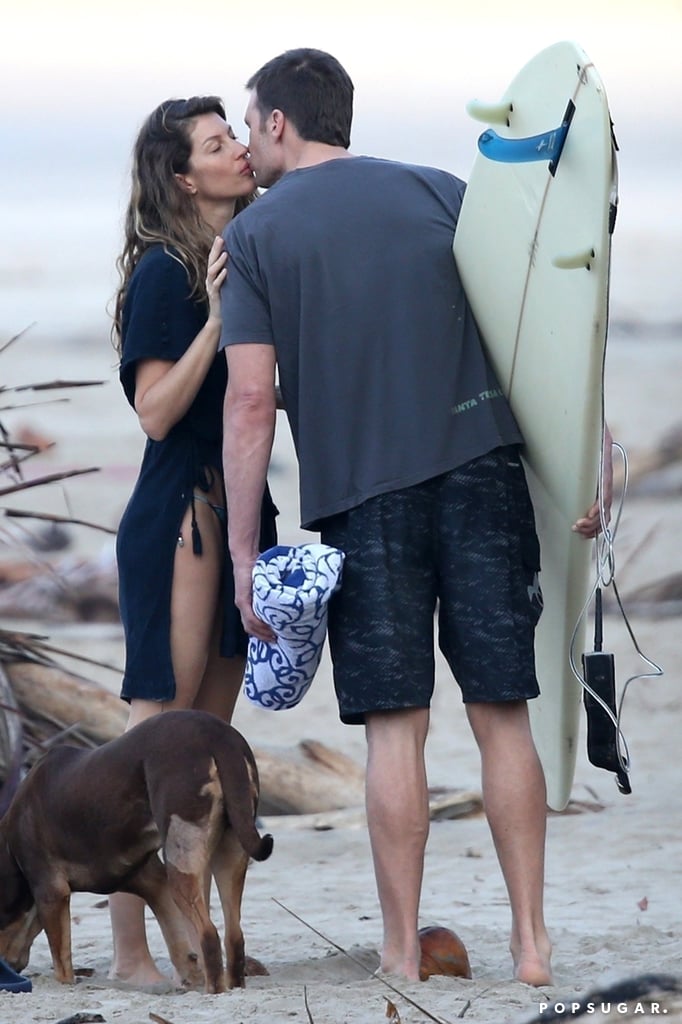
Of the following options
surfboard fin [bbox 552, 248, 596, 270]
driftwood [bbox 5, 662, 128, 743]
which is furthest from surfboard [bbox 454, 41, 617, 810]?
driftwood [bbox 5, 662, 128, 743]

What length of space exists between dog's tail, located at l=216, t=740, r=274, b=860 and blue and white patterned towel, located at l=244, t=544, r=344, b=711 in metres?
0.25

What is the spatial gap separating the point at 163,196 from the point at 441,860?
2.61 m

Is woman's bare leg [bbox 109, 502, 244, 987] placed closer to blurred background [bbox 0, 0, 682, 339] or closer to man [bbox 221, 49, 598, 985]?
man [bbox 221, 49, 598, 985]

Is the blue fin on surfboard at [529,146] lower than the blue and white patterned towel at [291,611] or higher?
higher

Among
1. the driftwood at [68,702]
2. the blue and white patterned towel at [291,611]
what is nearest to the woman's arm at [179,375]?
the blue and white patterned towel at [291,611]

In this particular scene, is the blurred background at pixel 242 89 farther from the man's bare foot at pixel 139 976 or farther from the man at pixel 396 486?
the man's bare foot at pixel 139 976

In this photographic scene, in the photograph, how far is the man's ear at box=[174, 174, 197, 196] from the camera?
370cm

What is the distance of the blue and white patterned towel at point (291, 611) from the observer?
10.3 feet

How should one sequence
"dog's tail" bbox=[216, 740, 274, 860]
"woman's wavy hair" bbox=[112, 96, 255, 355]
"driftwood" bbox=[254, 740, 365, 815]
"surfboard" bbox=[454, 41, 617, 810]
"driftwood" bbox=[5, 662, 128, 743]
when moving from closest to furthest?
"dog's tail" bbox=[216, 740, 274, 860]
"surfboard" bbox=[454, 41, 617, 810]
"woman's wavy hair" bbox=[112, 96, 255, 355]
"driftwood" bbox=[5, 662, 128, 743]
"driftwood" bbox=[254, 740, 365, 815]

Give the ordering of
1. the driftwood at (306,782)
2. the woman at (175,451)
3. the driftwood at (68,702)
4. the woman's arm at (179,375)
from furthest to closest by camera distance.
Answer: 1. the driftwood at (306,782)
2. the driftwood at (68,702)
3. the woman at (175,451)
4. the woman's arm at (179,375)

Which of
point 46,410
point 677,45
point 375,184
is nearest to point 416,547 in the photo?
point 375,184

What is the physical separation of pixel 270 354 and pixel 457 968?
1.42 meters

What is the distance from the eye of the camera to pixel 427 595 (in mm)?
3277

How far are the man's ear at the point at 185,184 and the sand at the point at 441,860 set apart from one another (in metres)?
1.27
